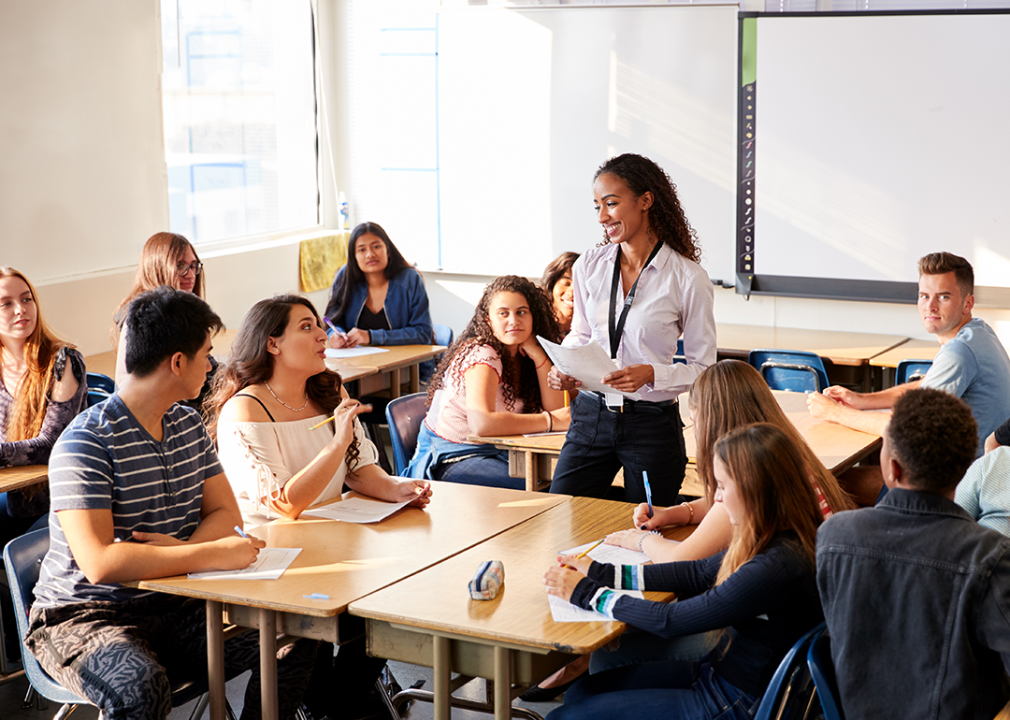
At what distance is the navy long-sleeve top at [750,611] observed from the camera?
203 cm

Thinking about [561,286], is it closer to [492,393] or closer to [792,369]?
[492,393]

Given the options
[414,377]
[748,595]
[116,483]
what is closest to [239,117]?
[414,377]

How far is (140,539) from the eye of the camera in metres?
2.39

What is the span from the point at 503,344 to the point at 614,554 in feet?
5.30

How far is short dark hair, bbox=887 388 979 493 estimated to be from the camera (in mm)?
1821

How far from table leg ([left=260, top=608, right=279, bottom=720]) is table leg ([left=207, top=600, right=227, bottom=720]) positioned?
0.33 feet

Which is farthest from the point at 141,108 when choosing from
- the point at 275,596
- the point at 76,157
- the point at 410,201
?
the point at 275,596

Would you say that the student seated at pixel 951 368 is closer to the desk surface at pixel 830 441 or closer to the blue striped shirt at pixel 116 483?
the desk surface at pixel 830 441

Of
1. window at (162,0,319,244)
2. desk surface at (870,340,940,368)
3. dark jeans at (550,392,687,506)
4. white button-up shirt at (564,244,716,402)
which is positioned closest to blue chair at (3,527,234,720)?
dark jeans at (550,392,687,506)

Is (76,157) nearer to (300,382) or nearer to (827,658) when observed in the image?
(300,382)

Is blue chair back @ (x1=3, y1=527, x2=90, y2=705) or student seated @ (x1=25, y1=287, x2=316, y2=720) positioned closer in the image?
student seated @ (x1=25, y1=287, x2=316, y2=720)

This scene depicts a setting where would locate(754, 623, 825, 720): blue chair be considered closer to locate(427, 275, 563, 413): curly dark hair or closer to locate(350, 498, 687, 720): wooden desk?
locate(350, 498, 687, 720): wooden desk

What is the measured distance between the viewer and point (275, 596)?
2271mm

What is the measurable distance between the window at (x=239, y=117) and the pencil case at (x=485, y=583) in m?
4.39
